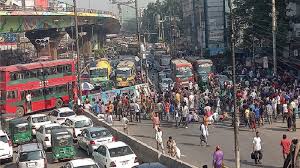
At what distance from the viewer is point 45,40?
276ft

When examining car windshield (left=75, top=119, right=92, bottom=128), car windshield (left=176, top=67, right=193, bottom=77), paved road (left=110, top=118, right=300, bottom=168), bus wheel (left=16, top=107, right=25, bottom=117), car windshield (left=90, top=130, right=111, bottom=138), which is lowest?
bus wheel (left=16, top=107, right=25, bottom=117)

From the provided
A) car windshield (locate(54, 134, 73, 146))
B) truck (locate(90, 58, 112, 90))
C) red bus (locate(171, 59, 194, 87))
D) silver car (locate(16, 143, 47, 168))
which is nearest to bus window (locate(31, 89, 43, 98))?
red bus (locate(171, 59, 194, 87))

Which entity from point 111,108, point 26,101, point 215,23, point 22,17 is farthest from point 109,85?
point 215,23

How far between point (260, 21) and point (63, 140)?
1473 inches

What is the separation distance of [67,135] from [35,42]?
62459mm

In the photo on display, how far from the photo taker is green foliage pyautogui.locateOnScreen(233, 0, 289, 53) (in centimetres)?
5619

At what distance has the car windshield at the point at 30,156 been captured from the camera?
78.2ft

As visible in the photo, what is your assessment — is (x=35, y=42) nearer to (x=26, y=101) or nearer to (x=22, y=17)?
(x=22, y=17)

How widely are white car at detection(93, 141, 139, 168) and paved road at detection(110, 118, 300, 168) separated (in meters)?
2.79

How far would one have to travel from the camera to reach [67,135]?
1052 inches

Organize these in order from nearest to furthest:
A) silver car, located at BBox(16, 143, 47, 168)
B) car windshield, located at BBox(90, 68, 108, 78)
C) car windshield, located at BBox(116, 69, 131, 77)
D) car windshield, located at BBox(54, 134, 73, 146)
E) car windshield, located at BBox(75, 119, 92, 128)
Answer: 1. silver car, located at BBox(16, 143, 47, 168)
2. car windshield, located at BBox(54, 134, 73, 146)
3. car windshield, located at BBox(75, 119, 92, 128)
4. car windshield, located at BBox(90, 68, 108, 78)
5. car windshield, located at BBox(116, 69, 131, 77)

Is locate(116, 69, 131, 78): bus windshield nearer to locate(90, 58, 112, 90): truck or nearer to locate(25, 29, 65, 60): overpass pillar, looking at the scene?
locate(90, 58, 112, 90): truck

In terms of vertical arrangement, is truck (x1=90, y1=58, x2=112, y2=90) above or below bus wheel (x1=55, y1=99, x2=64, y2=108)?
above

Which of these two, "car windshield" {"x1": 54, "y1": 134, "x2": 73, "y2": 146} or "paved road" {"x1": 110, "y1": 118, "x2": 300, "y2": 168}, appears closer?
"paved road" {"x1": 110, "y1": 118, "x2": 300, "y2": 168}
